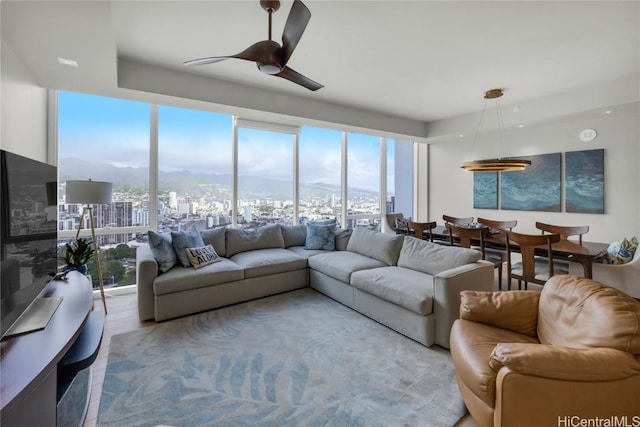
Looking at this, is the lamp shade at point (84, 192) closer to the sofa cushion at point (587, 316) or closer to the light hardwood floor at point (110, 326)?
the light hardwood floor at point (110, 326)

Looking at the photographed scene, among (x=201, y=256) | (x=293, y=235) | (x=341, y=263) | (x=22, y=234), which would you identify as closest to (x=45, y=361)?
(x=22, y=234)

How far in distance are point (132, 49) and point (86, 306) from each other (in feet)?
8.14

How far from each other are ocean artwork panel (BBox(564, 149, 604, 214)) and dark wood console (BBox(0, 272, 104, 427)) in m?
5.93

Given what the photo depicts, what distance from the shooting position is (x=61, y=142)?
3438 mm

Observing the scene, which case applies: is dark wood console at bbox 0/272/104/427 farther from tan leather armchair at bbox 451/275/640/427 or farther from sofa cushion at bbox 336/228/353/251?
sofa cushion at bbox 336/228/353/251

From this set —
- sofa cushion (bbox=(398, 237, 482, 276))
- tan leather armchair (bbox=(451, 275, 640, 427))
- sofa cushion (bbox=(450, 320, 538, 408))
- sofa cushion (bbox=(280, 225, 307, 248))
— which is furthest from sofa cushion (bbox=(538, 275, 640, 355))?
sofa cushion (bbox=(280, 225, 307, 248))

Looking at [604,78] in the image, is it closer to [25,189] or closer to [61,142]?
[25,189]

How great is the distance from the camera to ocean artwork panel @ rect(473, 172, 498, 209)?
5.39 meters

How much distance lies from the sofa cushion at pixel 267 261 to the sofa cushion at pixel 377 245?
2.51 feet

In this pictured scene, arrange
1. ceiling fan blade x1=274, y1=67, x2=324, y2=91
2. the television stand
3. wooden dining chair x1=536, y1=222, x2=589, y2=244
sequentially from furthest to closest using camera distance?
1. wooden dining chair x1=536, y1=222, x2=589, y2=244
2. ceiling fan blade x1=274, y1=67, x2=324, y2=91
3. the television stand

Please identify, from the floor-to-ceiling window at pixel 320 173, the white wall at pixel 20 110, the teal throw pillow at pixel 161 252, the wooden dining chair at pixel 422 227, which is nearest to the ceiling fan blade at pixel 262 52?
the white wall at pixel 20 110

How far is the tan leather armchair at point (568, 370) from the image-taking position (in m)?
1.25

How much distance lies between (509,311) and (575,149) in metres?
4.01

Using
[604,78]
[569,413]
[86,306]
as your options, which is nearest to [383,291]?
[569,413]
